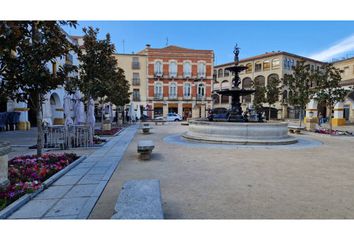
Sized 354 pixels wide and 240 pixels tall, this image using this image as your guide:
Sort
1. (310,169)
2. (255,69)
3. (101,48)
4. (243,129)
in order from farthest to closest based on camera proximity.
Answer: (255,69) < (101,48) < (243,129) < (310,169)

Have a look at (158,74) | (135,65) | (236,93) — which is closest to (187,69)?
(158,74)

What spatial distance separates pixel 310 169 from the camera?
595 cm

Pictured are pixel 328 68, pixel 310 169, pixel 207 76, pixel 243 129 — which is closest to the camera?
pixel 310 169

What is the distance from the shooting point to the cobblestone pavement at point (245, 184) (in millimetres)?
3447

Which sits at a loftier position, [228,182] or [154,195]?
[154,195]

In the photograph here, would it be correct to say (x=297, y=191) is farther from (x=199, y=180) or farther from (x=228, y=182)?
(x=199, y=180)

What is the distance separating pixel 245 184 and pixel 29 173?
4.91m

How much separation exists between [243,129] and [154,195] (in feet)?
25.4

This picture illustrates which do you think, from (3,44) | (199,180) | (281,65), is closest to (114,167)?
(199,180)

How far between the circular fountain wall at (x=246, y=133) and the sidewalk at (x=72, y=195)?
18.7 ft

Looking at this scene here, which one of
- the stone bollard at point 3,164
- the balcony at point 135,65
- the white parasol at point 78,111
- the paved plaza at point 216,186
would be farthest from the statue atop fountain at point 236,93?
the balcony at point 135,65

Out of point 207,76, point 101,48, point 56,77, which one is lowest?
point 56,77

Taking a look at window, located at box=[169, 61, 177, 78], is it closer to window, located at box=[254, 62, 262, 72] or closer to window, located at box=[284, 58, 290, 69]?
window, located at box=[254, 62, 262, 72]

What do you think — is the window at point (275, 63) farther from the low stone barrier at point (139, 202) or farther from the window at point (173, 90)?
the low stone barrier at point (139, 202)
